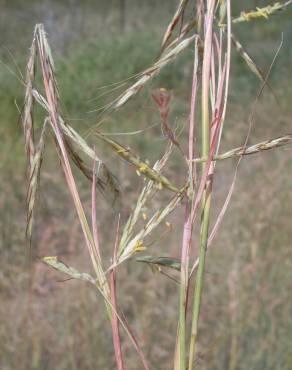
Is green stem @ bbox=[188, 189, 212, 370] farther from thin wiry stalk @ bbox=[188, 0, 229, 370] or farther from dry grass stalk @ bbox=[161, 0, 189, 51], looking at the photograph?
dry grass stalk @ bbox=[161, 0, 189, 51]

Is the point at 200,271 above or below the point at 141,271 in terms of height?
above

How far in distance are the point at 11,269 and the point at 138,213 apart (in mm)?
2061

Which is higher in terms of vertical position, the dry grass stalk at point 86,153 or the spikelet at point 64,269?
the dry grass stalk at point 86,153

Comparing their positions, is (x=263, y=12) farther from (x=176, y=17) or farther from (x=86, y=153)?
(x=86, y=153)

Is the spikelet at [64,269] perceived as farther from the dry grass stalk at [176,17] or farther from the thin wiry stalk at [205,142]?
the dry grass stalk at [176,17]

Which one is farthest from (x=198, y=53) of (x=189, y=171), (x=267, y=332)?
(x=267, y=332)

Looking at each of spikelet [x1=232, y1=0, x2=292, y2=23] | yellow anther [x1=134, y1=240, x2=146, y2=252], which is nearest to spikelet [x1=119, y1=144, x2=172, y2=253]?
yellow anther [x1=134, y1=240, x2=146, y2=252]

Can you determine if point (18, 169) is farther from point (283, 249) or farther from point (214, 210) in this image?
point (283, 249)

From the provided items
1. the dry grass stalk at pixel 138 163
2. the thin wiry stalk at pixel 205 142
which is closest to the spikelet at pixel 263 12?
the thin wiry stalk at pixel 205 142

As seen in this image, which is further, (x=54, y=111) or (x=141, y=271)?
(x=141, y=271)

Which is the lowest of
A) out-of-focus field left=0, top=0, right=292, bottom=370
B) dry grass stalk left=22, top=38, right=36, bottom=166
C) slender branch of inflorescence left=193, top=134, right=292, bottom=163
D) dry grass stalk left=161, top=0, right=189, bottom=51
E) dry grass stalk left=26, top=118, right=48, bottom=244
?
out-of-focus field left=0, top=0, right=292, bottom=370

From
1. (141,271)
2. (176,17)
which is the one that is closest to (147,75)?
(176,17)

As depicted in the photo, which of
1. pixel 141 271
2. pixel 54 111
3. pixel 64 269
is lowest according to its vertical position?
pixel 141 271

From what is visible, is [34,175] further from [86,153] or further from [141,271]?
[141,271]
